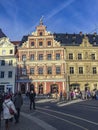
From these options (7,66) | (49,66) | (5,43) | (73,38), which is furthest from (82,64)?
(5,43)

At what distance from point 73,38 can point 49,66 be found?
915cm

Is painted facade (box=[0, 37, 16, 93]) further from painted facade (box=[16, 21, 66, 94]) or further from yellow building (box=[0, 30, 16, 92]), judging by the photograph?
painted facade (box=[16, 21, 66, 94])

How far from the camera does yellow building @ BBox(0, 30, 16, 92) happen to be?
51719mm

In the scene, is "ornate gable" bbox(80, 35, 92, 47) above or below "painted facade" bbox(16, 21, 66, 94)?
above

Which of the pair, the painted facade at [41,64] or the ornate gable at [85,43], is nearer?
the painted facade at [41,64]

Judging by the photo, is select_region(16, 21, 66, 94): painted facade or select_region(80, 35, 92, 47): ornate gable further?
select_region(80, 35, 92, 47): ornate gable

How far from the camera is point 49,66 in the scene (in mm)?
51625

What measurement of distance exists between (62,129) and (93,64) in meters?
41.8

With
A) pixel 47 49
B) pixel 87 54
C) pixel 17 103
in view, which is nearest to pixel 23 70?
pixel 47 49

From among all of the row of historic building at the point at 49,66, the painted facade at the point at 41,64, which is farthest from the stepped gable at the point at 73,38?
the painted facade at the point at 41,64

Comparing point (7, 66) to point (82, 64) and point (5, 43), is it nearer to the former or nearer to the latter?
point (5, 43)

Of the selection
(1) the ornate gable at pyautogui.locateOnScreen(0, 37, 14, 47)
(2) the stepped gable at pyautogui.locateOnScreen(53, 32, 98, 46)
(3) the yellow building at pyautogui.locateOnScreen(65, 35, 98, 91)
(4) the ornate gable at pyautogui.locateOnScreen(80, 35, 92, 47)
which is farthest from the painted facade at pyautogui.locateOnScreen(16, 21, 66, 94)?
(4) the ornate gable at pyautogui.locateOnScreen(80, 35, 92, 47)

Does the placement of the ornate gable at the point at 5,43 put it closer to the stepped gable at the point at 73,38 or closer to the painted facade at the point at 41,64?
the painted facade at the point at 41,64

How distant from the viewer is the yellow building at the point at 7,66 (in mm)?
51719
